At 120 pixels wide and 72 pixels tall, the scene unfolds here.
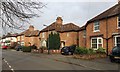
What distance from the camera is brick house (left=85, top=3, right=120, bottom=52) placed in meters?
30.8

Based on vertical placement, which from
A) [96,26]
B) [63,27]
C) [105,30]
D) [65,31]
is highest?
[63,27]

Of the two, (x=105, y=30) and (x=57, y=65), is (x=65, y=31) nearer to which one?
(x=105, y=30)

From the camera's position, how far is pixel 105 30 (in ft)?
109

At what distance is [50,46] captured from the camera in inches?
1877

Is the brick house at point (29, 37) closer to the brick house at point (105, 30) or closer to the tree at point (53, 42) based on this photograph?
the tree at point (53, 42)

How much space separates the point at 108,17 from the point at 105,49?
4325 millimetres

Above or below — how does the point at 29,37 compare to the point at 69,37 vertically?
above

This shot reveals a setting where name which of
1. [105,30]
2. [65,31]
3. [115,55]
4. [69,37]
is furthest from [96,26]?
[65,31]

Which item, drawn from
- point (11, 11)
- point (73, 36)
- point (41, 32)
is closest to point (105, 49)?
point (73, 36)

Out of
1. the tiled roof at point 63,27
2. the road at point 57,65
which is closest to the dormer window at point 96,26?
the road at point 57,65

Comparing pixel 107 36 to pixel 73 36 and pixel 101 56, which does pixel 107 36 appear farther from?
pixel 73 36

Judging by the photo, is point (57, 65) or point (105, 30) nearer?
point (57, 65)

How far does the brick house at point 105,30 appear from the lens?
3075 cm

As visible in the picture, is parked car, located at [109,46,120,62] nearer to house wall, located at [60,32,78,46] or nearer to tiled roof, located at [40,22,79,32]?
house wall, located at [60,32,78,46]
